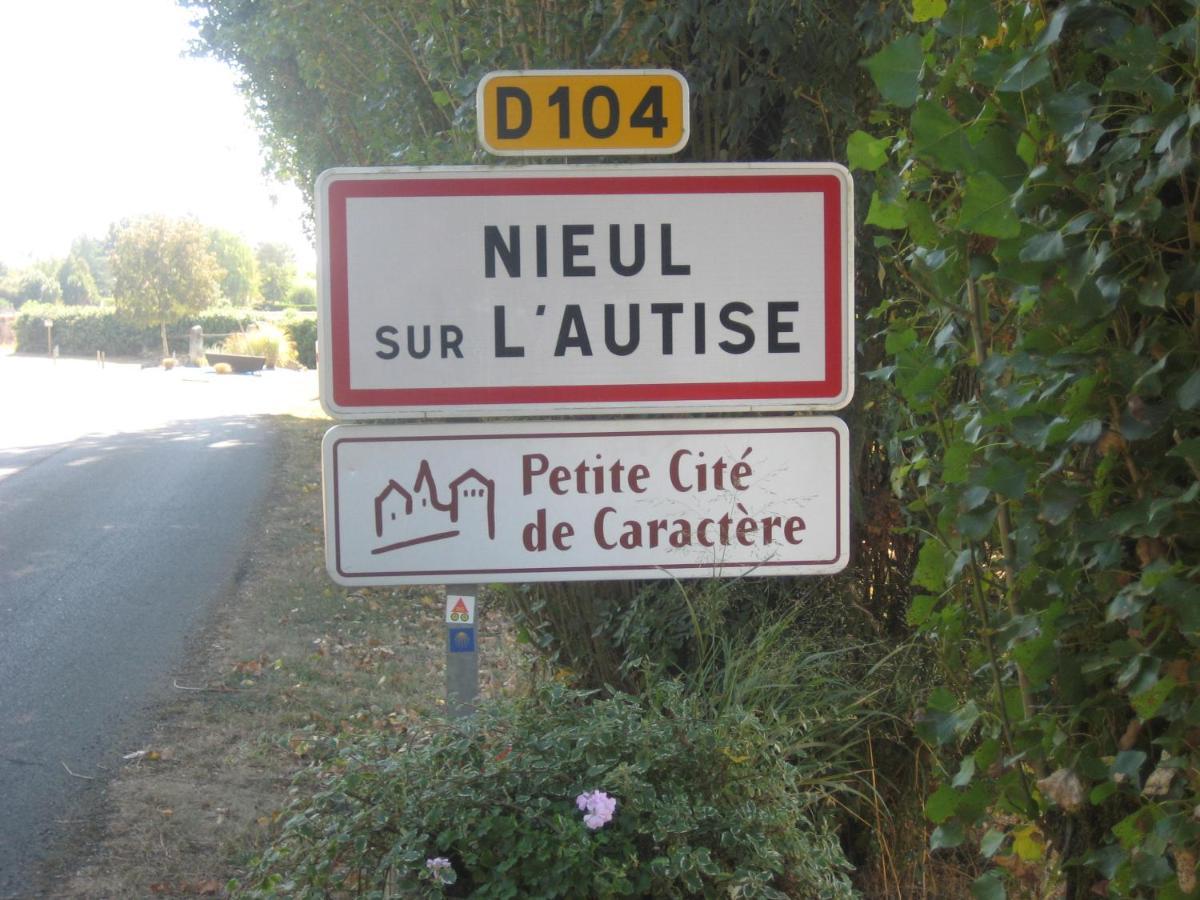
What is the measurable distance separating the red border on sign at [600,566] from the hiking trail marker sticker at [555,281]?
0.17ft

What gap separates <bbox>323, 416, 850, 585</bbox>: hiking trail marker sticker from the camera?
254 cm

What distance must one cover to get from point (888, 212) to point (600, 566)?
94cm

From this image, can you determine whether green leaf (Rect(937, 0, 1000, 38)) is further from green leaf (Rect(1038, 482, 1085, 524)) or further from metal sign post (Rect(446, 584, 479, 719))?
metal sign post (Rect(446, 584, 479, 719))

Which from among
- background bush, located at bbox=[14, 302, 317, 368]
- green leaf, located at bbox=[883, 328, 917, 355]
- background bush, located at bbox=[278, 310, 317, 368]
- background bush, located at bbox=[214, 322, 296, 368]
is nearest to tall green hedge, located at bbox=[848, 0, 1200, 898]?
green leaf, located at bbox=[883, 328, 917, 355]

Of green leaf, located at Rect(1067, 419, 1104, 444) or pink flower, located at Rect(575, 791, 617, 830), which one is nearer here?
green leaf, located at Rect(1067, 419, 1104, 444)

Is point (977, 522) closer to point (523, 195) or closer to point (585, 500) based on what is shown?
point (585, 500)

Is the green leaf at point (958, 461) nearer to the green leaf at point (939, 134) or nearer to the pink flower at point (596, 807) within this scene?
the green leaf at point (939, 134)

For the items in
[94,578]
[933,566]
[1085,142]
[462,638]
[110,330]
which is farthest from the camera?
[110,330]

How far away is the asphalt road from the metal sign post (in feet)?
6.90

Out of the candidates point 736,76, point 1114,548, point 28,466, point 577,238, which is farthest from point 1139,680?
point 28,466

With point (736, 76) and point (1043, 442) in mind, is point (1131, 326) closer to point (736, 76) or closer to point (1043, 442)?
point (1043, 442)

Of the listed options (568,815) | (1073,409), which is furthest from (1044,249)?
(568,815)

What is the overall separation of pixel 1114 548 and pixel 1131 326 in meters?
0.31

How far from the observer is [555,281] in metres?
2.58
